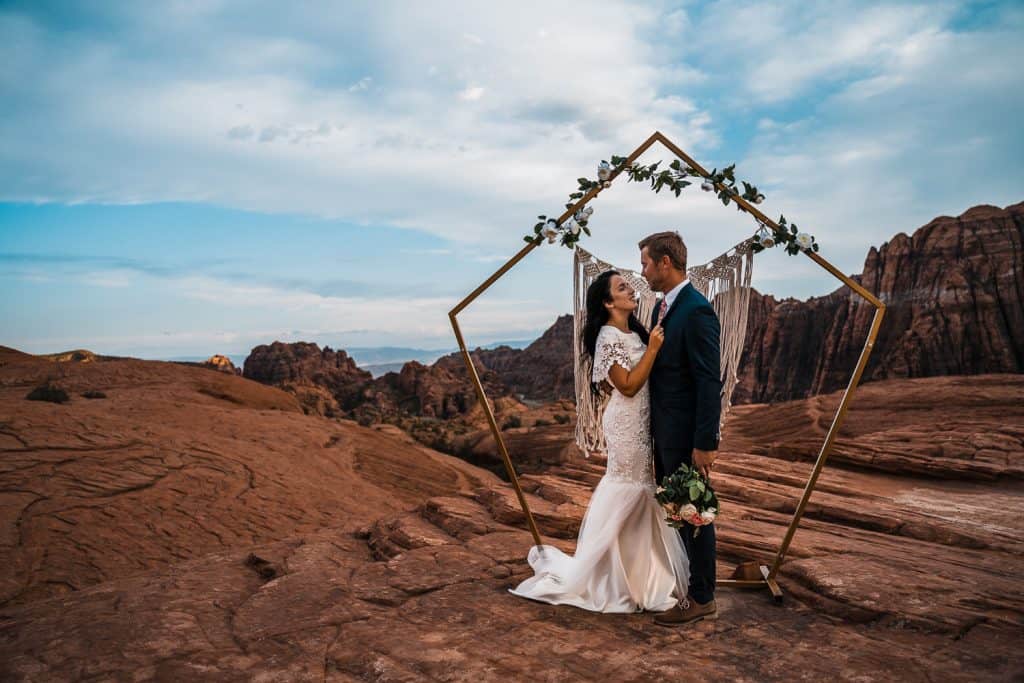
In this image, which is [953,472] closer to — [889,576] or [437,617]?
[889,576]

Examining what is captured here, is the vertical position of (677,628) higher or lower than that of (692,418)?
lower

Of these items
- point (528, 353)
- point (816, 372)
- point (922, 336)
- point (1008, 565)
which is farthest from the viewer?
point (528, 353)

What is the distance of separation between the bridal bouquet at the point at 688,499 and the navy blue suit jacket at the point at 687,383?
0.21 m

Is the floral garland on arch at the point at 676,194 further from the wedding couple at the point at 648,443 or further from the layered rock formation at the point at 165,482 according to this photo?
the layered rock formation at the point at 165,482

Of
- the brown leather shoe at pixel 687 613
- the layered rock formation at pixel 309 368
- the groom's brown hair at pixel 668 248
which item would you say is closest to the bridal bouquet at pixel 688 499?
the brown leather shoe at pixel 687 613

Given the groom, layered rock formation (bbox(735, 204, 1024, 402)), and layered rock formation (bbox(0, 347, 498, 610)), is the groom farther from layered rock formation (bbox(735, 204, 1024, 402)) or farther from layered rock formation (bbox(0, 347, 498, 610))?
layered rock formation (bbox(735, 204, 1024, 402))

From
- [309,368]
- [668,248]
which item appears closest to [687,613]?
[668,248]

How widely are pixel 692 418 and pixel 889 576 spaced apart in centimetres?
213

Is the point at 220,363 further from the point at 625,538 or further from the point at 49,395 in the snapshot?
the point at 625,538

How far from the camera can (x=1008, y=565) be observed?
569 cm

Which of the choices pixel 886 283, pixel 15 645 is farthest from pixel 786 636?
pixel 886 283

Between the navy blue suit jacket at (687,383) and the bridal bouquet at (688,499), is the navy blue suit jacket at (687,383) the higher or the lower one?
the higher one

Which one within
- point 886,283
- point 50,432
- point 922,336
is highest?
point 886,283

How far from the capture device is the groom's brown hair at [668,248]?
15.0ft
